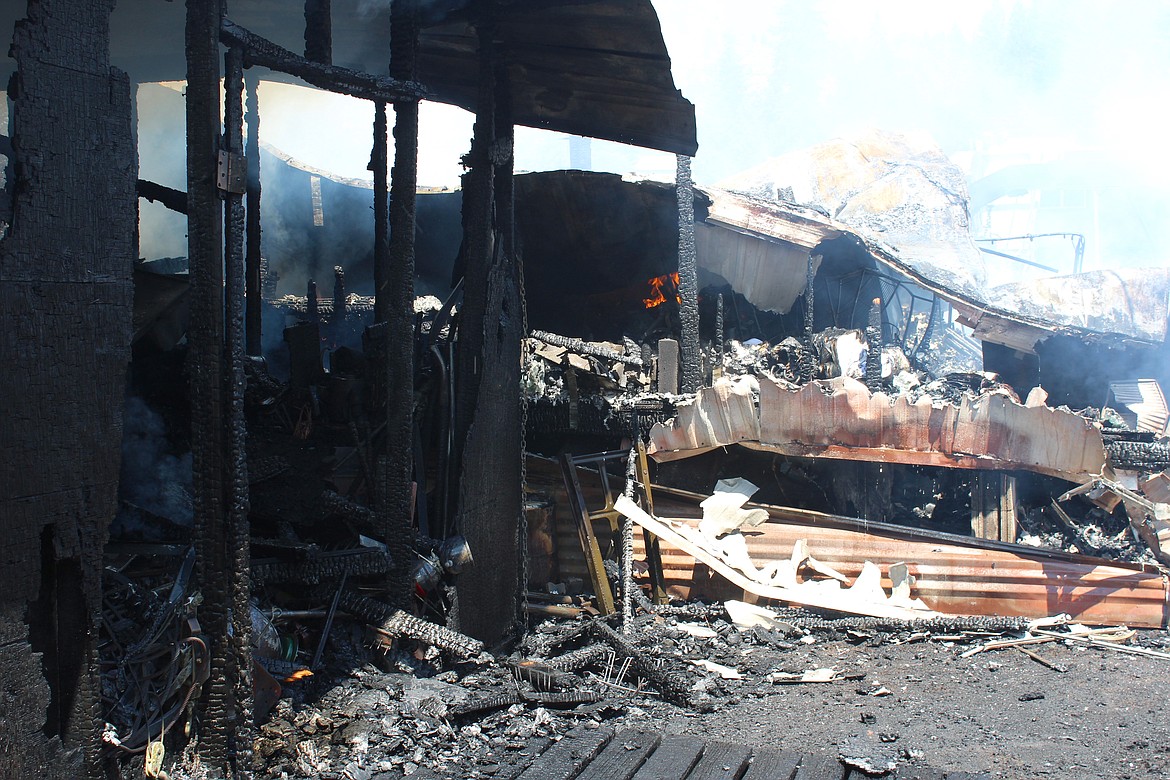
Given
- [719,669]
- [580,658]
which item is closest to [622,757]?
[580,658]

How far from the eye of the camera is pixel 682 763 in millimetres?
4551

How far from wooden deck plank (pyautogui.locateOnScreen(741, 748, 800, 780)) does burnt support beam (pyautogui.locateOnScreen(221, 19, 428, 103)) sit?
14.5 ft

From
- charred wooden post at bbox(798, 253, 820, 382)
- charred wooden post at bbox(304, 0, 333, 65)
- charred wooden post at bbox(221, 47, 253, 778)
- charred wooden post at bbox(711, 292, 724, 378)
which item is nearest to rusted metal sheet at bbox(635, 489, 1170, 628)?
charred wooden post at bbox(221, 47, 253, 778)

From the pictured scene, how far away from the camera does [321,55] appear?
6.78 m

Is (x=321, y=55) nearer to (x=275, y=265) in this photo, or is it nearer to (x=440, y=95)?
(x=440, y=95)

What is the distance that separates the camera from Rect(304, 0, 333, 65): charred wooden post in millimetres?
6676

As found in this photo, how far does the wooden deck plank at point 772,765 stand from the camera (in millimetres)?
4434

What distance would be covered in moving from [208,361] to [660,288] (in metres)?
12.9

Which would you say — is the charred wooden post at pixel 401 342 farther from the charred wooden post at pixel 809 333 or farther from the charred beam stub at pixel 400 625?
the charred wooden post at pixel 809 333

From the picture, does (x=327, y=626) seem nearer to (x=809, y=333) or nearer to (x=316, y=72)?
(x=316, y=72)

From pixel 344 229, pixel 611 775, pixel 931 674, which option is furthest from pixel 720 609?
pixel 344 229

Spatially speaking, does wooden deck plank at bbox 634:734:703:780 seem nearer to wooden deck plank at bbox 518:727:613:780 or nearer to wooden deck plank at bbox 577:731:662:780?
wooden deck plank at bbox 577:731:662:780

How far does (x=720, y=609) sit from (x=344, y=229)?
15185 millimetres

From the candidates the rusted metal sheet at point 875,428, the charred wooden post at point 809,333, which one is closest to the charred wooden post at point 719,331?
the charred wooden post at point 809,333
